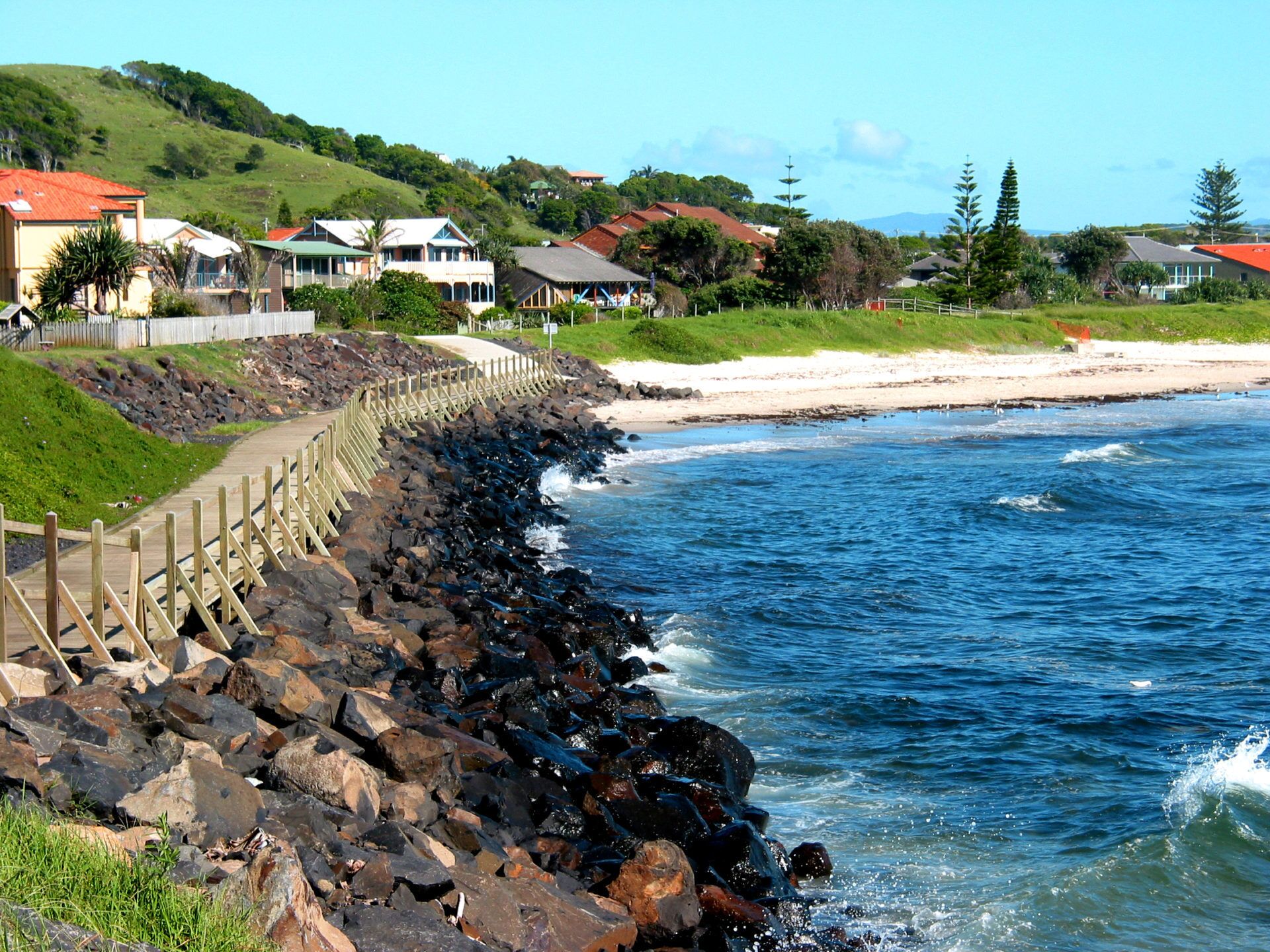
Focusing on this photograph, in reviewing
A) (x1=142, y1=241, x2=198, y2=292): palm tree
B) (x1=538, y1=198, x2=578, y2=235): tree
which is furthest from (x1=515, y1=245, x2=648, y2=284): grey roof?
(x1=538, y1=198, x2=578, y2=235): tree

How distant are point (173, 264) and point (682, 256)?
136ft

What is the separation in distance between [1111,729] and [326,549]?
10.5 metres

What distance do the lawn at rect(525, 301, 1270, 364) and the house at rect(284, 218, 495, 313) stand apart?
45.2ft

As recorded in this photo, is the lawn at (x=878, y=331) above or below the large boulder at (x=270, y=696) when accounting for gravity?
above

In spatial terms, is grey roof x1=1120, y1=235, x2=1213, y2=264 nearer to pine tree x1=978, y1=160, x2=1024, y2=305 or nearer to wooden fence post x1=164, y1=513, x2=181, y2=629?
pine tree x1=978, y1=160, x2=1024, y2=305

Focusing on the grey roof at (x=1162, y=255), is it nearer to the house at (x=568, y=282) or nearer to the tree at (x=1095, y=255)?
the tree at (x=1095, y=255)

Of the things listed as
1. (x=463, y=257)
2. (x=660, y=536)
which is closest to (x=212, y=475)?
(x=660, y=536)

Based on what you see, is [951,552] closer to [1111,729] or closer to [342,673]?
[1111,729]

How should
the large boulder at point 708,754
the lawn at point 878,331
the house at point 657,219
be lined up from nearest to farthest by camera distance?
1. the large boulder at point 708,754
2. the lawn at point 878,331
3. the house at point 657,219

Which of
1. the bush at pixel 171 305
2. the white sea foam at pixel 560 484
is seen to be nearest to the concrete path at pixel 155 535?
the white sea foam at pixel 560 484

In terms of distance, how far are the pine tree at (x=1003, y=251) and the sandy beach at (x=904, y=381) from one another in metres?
10.4

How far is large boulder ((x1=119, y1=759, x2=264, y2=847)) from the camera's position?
7.60m

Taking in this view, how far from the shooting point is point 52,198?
152 ft

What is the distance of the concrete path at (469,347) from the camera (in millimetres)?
51875
